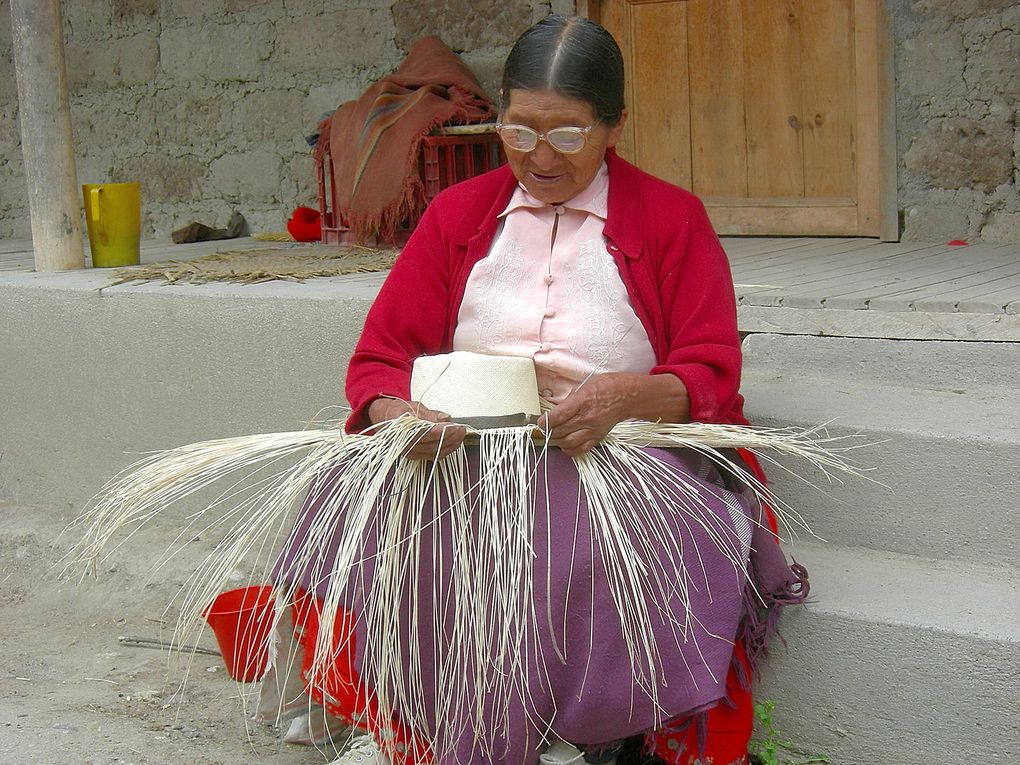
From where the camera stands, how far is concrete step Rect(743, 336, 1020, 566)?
232cm

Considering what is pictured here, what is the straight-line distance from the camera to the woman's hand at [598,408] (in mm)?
1972

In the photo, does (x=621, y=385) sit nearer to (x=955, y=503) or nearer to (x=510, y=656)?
(x=510, y=656)

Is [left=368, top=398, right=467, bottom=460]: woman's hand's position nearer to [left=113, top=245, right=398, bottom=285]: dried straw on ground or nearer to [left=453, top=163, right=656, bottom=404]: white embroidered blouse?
[left=453, top=163, right=656, bottom=404]: white embroidered blouse

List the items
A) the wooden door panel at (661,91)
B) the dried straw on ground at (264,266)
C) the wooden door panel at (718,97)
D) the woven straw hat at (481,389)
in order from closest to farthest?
the woven straw hat at (481,389), the dried straw on ground at (264,266), the wooden door panel at (718,97), the wooden door panel at (661,91)

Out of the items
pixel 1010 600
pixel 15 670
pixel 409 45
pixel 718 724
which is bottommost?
pixel 15 670

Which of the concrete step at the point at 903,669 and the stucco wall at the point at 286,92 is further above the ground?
the stucco wall at the point at 286,92

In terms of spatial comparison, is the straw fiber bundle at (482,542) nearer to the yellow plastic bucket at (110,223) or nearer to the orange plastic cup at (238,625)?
the orange plastic cup at (238,625)

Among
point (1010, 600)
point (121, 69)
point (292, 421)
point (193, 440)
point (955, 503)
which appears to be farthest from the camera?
point (121, 69)

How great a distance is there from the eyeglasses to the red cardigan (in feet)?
0.55

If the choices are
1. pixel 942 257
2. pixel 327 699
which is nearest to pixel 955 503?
pixel 327 699

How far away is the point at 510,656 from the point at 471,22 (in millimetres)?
3726

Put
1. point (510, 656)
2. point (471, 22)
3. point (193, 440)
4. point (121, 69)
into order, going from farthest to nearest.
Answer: point (121, 69)
point (471, 22)
point (193, 440)
point (510, 656)

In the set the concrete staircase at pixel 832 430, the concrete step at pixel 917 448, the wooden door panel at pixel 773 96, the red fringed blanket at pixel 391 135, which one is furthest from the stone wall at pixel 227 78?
the concrete step at pixel 917 448

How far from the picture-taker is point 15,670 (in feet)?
10.1
